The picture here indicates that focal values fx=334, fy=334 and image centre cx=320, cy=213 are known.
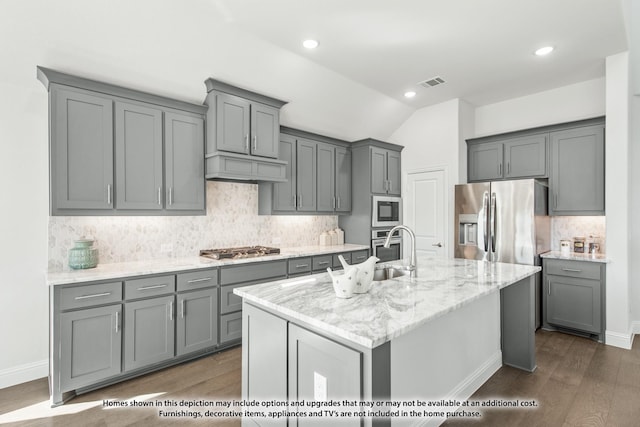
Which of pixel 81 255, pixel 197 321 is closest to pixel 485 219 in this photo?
pixel 197 321

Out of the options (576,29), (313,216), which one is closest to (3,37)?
(313,216)

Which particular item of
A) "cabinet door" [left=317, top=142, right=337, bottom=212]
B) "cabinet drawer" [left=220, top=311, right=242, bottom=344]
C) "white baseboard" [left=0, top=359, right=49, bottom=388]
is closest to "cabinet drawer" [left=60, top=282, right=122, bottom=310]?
"white baseboard" [left=0, top=359, right=49, bottom=388]

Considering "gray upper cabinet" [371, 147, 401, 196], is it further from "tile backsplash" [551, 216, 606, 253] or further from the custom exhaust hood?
"tile backsplash" [551, 216, 606, 253]

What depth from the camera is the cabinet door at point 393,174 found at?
208 inches

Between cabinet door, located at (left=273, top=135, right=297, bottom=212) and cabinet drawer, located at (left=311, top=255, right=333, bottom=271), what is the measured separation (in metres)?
0.74

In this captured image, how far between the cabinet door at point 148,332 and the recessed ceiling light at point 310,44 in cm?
271

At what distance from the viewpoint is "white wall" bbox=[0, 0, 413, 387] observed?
8.30ft

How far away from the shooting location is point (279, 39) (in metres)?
3.20

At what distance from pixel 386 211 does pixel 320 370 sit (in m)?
3.80

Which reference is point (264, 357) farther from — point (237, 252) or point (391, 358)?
point (237, 252)

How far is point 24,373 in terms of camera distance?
284 centimetres

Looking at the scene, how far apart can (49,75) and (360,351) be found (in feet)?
10.3

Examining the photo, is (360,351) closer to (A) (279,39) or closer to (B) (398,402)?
(B) (398,402)

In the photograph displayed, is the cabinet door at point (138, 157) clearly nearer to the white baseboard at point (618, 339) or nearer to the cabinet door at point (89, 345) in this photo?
the cabinet door at point (89, 345)
